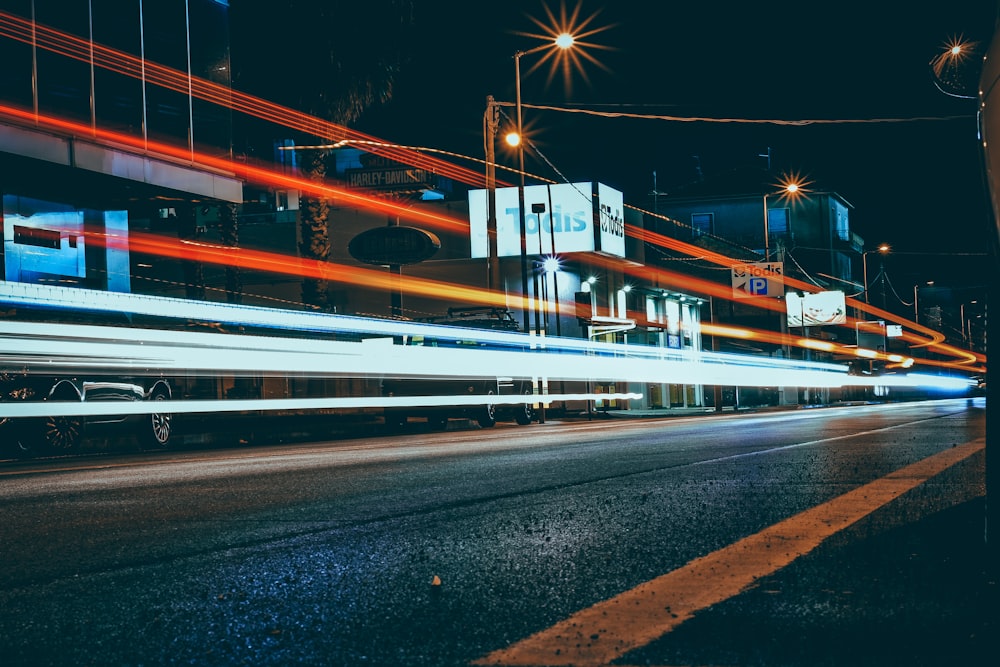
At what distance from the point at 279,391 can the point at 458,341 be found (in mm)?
5541

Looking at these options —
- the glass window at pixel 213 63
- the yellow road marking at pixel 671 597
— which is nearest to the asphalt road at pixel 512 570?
the yellow road marking at pixel 671 597

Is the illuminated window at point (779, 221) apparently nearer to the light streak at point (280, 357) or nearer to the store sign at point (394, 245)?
the light streak at point (280, 357)

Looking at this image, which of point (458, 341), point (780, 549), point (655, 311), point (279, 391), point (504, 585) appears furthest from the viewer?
point (655, 311)

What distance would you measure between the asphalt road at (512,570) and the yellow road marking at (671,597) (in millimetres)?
12

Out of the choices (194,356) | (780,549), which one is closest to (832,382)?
(194,356)

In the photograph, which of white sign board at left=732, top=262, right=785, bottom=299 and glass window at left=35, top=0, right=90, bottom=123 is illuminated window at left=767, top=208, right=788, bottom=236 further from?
glass window at left=35, top=0, right=90, bottom=123

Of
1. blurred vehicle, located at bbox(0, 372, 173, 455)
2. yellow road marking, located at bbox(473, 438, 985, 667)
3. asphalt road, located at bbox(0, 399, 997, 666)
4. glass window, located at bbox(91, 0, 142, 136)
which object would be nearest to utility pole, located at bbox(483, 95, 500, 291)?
glass window, located at bbox(91, 0, 142, 136)

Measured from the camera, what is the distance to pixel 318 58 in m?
30.5

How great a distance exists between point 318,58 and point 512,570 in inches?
1108

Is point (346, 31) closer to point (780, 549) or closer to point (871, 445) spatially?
point (871, 445)

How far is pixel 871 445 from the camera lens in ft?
34.9

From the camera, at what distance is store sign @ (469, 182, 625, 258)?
4603cm

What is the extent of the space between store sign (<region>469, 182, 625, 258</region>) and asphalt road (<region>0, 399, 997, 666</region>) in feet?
126

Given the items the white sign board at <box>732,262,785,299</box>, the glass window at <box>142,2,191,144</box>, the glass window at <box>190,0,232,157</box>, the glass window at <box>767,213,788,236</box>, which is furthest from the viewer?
the glass window at <box>767,213,788,236</box>
